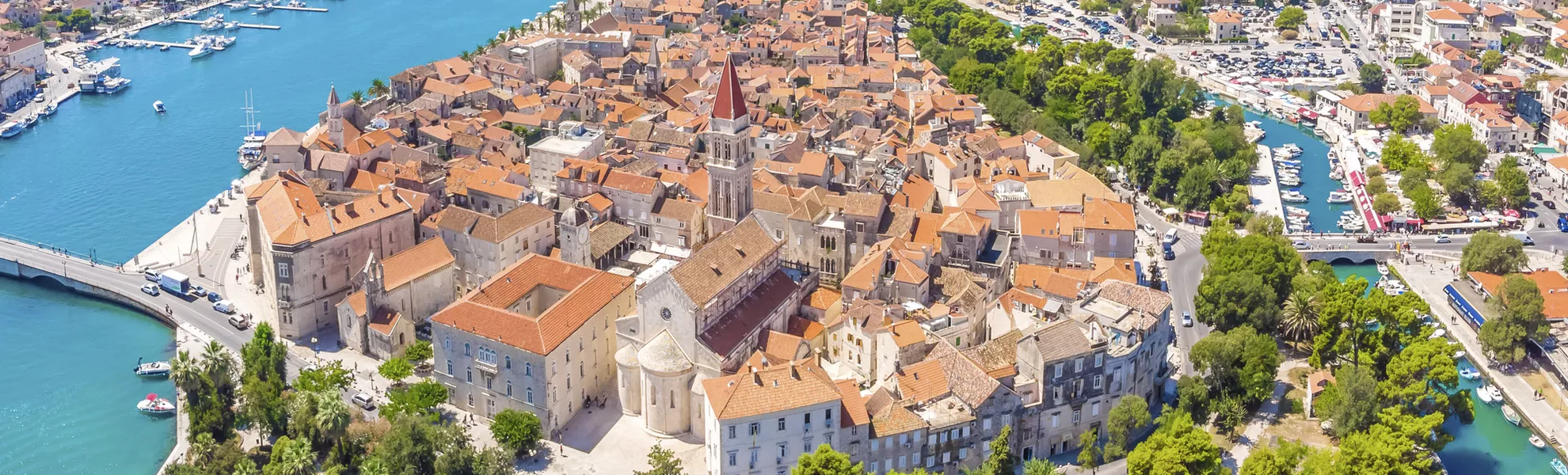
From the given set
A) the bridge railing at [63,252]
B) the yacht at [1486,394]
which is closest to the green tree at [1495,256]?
the yacht at [1486,394]

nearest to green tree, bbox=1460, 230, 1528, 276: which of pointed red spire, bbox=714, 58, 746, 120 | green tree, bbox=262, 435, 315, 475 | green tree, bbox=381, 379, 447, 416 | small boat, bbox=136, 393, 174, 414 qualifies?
pointed red spire, bbox=714, 58, 746, 120

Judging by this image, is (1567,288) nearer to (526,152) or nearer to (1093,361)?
(1093,361)

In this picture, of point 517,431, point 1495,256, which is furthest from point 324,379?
point 1495,256

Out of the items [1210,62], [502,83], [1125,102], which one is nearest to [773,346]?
[502,83]

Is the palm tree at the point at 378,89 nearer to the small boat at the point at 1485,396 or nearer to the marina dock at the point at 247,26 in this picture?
the marina dock at the point at 247,26

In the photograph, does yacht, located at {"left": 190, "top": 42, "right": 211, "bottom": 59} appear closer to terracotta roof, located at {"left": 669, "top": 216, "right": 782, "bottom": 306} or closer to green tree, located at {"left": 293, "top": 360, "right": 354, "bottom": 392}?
green tree, located at {"left": 293, "top": 360, "right": 354, "bottom": 392}

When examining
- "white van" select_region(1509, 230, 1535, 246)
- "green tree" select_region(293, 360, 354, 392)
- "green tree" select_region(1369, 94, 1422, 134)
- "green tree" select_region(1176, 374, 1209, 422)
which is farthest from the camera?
"green tree" select_region(1369, 94, 1422, 134)
